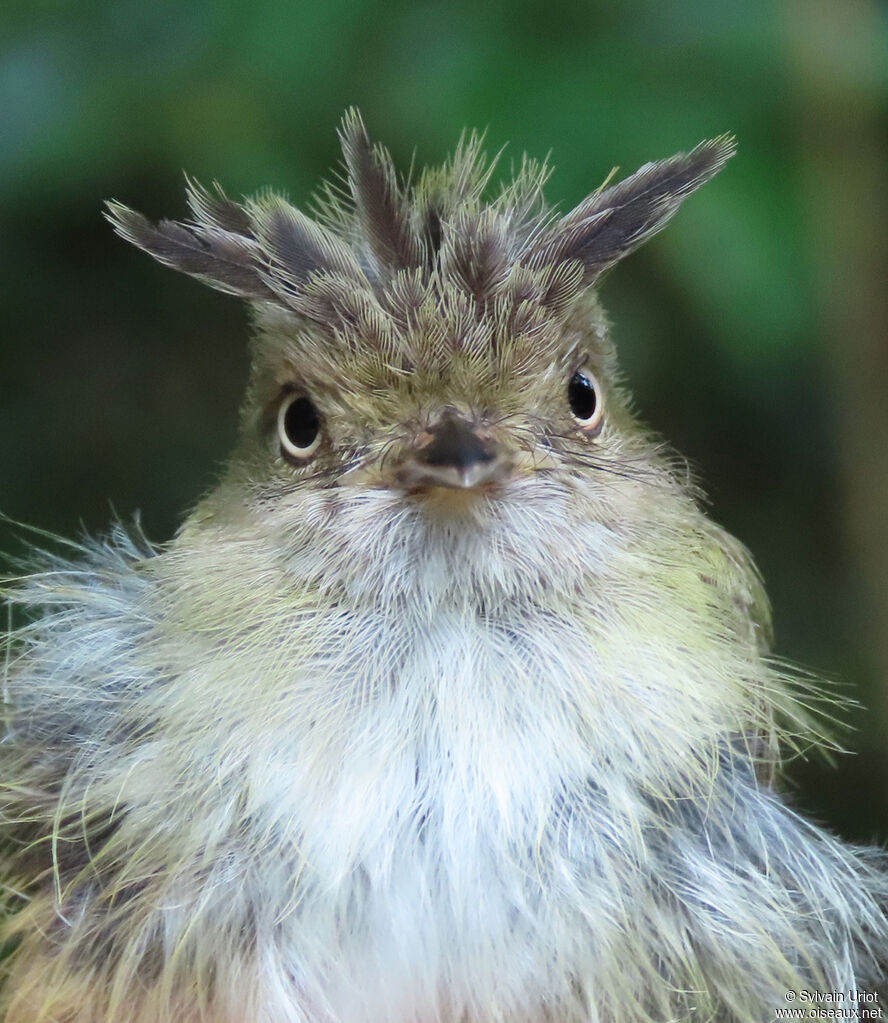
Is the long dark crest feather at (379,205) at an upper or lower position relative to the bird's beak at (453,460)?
upper

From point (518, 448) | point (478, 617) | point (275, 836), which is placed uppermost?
point (518, 448)

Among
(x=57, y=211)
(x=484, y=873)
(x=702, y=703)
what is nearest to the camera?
(x=484, y=873)

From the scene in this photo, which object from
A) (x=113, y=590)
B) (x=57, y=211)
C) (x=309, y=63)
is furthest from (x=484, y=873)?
(x=57, y=211)

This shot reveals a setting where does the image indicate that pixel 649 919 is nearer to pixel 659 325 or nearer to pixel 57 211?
pixel 659 325

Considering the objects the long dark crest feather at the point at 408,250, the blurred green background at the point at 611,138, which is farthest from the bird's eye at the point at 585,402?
the blurred green background at the point at 611,138

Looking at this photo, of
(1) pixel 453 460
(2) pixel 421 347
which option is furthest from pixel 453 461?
(2) pixel 421 347

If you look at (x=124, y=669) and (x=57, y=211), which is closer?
(x=124, y=669)

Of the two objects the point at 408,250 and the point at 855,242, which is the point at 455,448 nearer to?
the point at 408,250

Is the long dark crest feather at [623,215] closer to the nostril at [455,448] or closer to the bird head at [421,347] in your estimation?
the bird head at [421,347]
